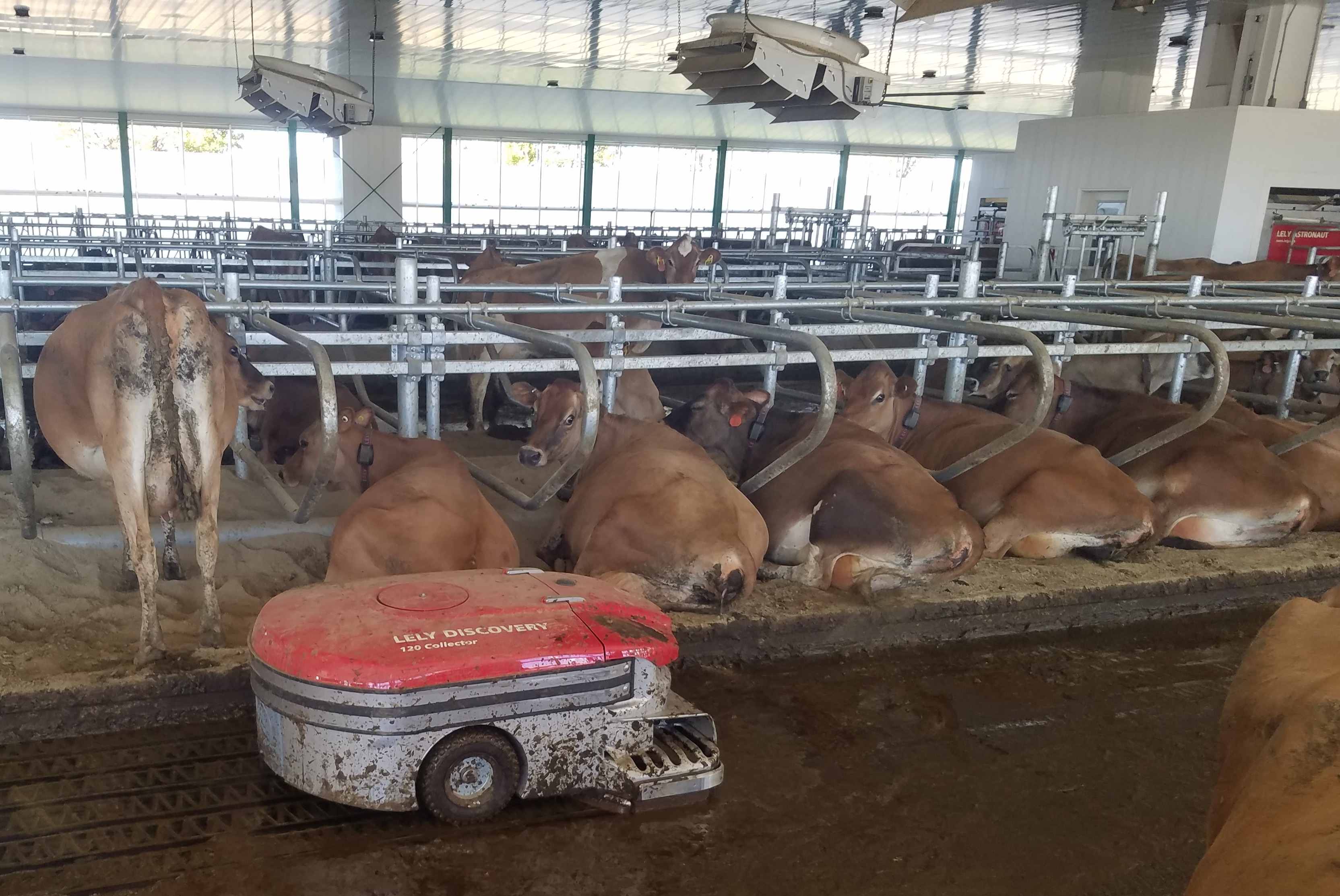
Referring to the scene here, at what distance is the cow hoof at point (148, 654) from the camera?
3.47 metres

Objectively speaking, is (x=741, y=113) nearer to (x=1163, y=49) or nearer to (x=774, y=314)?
(x=1163, y=49)

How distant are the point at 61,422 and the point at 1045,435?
4.65 metres

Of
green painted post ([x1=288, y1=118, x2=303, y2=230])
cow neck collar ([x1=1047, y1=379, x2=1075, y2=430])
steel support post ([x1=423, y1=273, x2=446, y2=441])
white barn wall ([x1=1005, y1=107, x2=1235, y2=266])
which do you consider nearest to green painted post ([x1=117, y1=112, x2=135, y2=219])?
green painted post ([x1=288, y1=118, x2=303, y2=230])

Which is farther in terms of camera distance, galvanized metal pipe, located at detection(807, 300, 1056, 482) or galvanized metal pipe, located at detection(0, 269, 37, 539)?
galvanized metal pipe, located at detection(807, 300, 1056, 482)

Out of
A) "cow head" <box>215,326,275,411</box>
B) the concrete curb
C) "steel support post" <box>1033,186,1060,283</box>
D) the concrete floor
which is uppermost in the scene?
"steel support post" <box>1033,186,1060,283</box>

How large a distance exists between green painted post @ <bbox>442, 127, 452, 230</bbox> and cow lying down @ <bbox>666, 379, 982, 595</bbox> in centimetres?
2265

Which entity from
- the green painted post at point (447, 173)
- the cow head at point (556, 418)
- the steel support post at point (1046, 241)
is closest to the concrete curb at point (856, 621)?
the cow head at point (556, 418)

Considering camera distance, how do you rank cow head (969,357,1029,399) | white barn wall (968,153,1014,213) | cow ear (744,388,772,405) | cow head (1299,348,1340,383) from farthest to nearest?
white barn wall (968,153,1014,213) → cow head (1299,348,1340,383) → cow head (969,357,1029,399) → cow ear (744,388,772,405)

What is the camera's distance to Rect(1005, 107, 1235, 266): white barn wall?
1339cm

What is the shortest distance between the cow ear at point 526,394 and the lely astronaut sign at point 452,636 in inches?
87.6

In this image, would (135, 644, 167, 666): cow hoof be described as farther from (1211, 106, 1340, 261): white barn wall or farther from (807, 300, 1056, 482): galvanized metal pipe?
(1211, 106, 1340, 261): white barn wall

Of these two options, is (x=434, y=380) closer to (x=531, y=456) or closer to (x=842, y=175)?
(x=531, y=456)

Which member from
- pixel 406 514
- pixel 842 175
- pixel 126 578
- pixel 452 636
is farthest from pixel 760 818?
pixel 842 175

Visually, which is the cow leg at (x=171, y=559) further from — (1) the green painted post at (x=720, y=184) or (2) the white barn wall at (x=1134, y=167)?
(1) the green painted post at (x=720, y=184)
